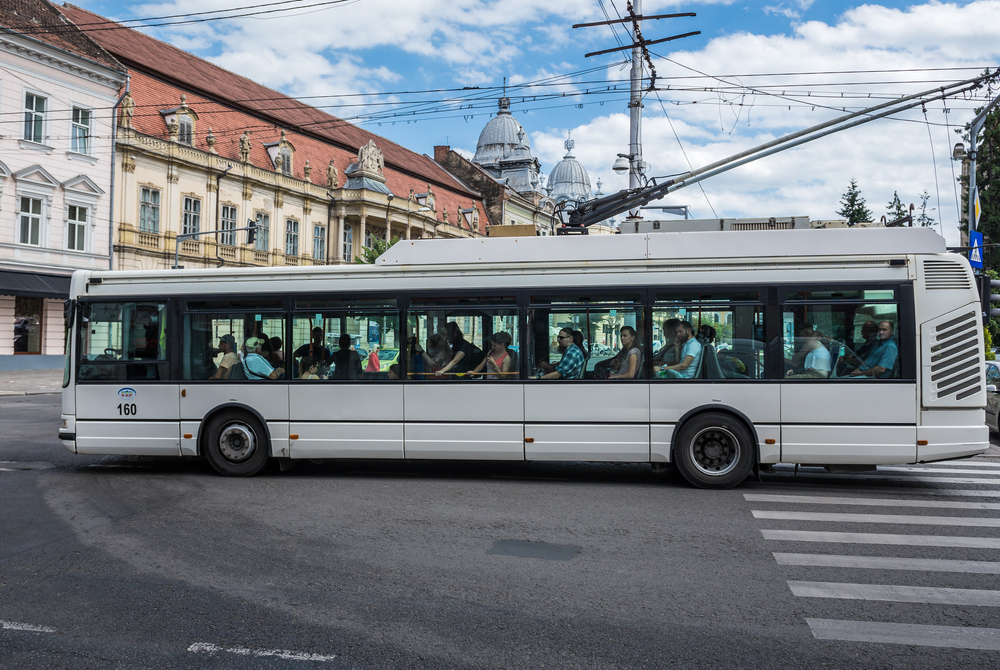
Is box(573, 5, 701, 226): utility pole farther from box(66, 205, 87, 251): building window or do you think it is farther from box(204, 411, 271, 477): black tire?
box(66, 205, 87, 251): building window

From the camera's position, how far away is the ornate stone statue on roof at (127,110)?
37.5m

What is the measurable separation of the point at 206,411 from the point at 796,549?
7.20 metres

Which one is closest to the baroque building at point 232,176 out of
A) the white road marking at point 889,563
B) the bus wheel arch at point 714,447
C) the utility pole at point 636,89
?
the utility pole at point 636,89

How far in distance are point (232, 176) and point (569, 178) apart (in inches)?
2755

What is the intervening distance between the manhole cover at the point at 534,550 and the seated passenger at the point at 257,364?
4.62 metres

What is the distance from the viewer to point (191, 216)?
42250 millimetres

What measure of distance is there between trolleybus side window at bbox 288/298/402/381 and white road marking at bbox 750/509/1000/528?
461 cm

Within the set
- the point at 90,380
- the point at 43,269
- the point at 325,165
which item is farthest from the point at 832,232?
the point at 325,165

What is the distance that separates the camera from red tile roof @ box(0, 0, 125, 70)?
107ft

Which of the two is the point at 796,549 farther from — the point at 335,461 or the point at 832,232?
the point at 335,461

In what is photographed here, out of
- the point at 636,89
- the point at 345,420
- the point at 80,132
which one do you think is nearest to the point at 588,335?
the point at 345,420

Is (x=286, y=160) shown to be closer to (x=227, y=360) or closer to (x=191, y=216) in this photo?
(x=191, y=216)

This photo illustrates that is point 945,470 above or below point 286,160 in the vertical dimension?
below

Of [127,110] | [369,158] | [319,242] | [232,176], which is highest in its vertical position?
[369,158]
